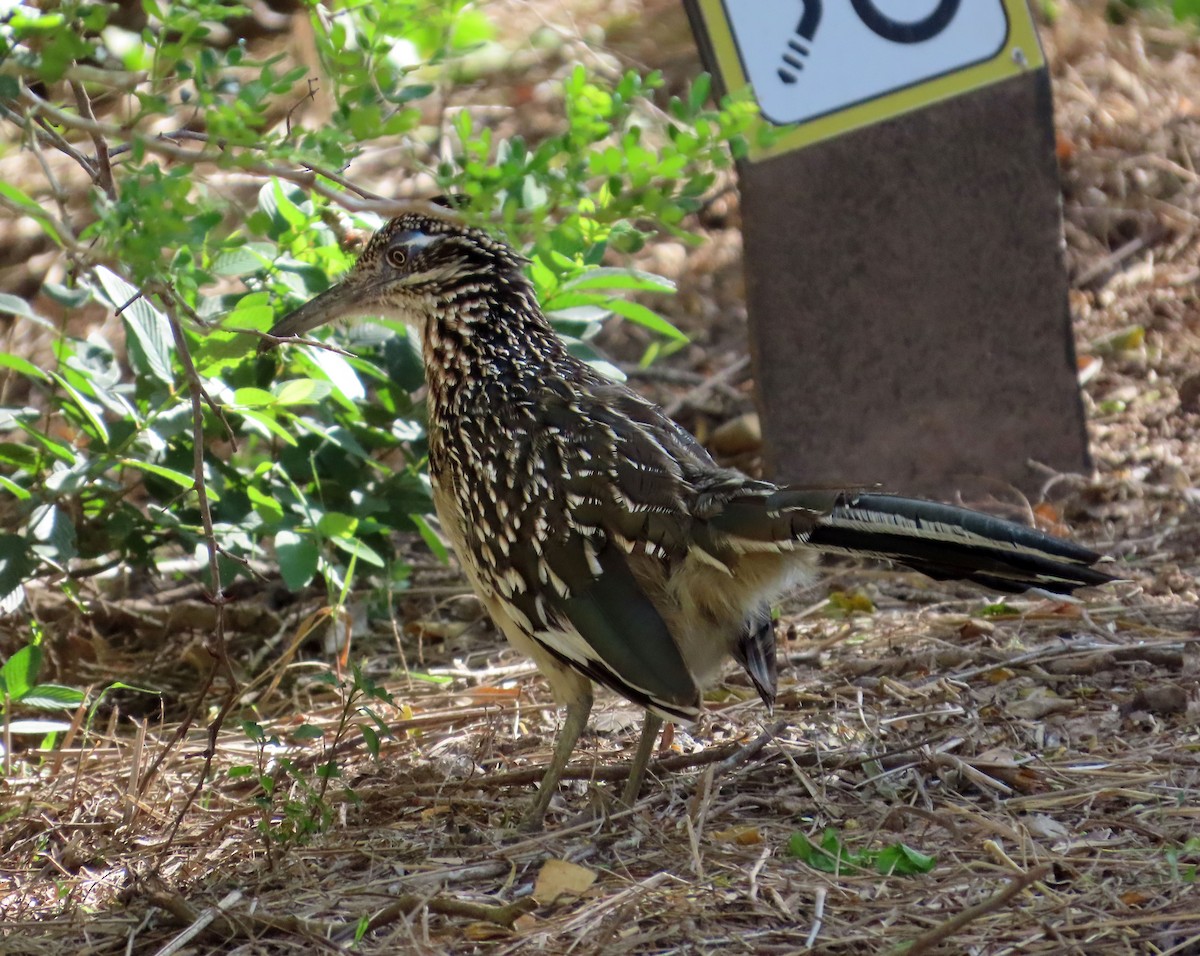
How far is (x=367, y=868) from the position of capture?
2.99m

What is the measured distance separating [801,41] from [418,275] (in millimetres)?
1757

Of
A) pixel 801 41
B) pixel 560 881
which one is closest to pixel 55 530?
pixel 560 881

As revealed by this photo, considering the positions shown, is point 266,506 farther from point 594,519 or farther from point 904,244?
point 904,244

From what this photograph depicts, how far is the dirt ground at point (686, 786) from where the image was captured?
260cm

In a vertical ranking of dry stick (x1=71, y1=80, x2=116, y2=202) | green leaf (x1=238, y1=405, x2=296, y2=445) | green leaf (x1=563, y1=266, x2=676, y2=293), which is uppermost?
dry stick (x1=71, y1=80, x2=116, y2=202)

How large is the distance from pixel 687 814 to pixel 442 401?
1281mm

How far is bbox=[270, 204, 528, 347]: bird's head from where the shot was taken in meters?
3.70

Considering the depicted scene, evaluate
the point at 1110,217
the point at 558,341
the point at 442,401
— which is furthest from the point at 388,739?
the point at 1110,217

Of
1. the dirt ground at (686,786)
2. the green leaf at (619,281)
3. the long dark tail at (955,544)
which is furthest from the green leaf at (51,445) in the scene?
the long dark tail at (955,544)

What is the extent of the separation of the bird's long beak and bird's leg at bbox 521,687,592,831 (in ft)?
4.14

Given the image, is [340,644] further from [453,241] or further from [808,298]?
[808,298]

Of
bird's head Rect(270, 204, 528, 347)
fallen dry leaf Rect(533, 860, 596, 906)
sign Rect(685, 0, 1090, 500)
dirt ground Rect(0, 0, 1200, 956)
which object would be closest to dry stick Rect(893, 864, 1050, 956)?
dirt ground Rect(0, 0, 1200, 956)

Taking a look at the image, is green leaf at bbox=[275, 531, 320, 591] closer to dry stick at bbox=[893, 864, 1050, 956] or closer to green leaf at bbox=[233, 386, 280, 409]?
green leaf at bbox=[233, 386, 280, 409]

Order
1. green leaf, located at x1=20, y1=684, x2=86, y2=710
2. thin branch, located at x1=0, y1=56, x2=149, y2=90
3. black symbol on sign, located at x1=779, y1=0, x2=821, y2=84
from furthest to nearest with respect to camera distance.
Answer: black symbol on sign, located at x1=779, y1=0, x2=821, y2=84 → green leaf, located at x1=20, y1=684, x2=86, y2=710 → thin branch, located at x1=0, y1=56, x2=149, y2=90
